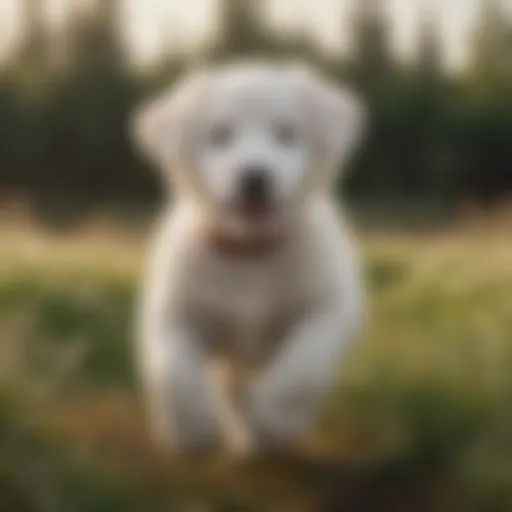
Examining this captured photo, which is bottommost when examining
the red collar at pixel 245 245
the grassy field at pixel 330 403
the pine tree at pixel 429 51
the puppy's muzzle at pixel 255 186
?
the grassy field at pixel 330 403

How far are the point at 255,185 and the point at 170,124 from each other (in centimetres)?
7

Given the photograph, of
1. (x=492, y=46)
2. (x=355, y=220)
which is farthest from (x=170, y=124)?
(x=492, y=46)

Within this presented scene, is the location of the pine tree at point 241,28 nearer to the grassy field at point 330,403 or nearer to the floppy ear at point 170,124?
the floppy ear at point 170,124

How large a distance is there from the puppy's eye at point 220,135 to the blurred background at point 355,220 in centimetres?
7

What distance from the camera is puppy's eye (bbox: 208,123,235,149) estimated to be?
697 mm

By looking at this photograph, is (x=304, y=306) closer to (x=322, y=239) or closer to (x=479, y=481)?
(x=322, y=239)

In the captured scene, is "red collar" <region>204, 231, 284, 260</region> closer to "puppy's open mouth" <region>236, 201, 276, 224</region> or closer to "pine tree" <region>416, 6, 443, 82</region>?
"puppy's open mouth" <region>236, 201, 276, 224</region>

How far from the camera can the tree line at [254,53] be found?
776 millimetres

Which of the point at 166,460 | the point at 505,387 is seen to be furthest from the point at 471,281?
the point at 166,460

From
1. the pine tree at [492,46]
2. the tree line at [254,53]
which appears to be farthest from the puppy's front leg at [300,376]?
the pine tree at [492,46]

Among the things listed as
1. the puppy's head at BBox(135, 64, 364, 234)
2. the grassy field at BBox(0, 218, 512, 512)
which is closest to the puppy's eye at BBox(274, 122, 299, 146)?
the puppy's head at BBox(135, 64, 364, 234)

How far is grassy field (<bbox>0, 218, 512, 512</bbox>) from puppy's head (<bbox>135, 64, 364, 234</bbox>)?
8cm

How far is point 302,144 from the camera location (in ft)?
2.30

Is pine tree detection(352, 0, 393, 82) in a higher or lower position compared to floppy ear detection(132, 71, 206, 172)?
higher
